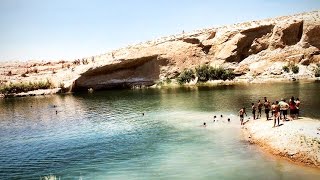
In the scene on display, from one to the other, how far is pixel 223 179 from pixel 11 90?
84.6 m

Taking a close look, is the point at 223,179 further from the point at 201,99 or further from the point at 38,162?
the point at 201,99

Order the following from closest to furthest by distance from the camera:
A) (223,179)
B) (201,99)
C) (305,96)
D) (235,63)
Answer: (223,179)
(305,96)
(201,99)
(235,63)

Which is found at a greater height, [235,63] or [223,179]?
[235,63]

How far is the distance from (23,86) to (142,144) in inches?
2848

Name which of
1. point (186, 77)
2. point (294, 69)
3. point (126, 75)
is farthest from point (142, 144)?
point (126, 75)

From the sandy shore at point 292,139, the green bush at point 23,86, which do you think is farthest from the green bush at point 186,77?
the sandy shore at point 292,139

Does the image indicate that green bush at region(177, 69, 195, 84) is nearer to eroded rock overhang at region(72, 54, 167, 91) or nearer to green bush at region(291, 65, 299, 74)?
eroded rock overhang at region(72, 54, 167, 91)

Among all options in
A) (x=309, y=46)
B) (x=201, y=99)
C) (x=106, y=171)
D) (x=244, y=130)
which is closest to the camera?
(x=106, y=171)

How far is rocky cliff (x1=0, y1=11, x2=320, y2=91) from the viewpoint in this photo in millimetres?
89875

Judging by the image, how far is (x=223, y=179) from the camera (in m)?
23.2

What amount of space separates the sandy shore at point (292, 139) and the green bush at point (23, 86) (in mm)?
74157

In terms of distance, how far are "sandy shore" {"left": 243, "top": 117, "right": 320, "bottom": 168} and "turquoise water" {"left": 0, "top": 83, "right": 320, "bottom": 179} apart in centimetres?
101

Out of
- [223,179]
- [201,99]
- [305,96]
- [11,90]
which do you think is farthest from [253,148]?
[11,90]

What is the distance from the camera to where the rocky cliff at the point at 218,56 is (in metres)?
89.9
